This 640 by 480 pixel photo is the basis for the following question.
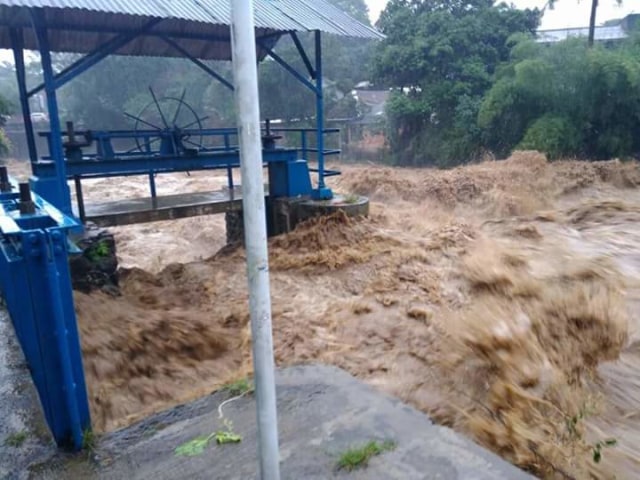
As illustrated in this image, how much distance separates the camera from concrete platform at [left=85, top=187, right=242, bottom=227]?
8.23 m

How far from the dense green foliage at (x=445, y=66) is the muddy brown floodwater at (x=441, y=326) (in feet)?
38.8

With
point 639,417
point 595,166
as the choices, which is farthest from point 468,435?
point 595,166

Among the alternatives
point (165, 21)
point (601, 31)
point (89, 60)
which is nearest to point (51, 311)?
Result: point (89, 60)

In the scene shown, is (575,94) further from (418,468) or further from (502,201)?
(418,468)

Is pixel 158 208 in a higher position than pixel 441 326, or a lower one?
higher

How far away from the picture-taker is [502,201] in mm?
11930

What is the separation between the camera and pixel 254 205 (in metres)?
1.64

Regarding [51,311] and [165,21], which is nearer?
[51,311]

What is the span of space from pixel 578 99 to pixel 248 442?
1728 cm

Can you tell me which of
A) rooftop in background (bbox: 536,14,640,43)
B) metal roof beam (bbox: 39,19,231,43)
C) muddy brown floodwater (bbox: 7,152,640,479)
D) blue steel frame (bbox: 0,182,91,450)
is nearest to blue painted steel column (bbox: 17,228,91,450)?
blue steel frame (bbox: 0,182,91,450)

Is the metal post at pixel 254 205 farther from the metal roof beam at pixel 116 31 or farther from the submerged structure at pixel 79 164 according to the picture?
the metal roof beam at pixel 116 31

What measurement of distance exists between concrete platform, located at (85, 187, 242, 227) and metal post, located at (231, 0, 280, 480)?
694 cm

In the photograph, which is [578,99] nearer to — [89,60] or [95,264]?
[89,60]

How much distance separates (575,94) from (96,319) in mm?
16274
